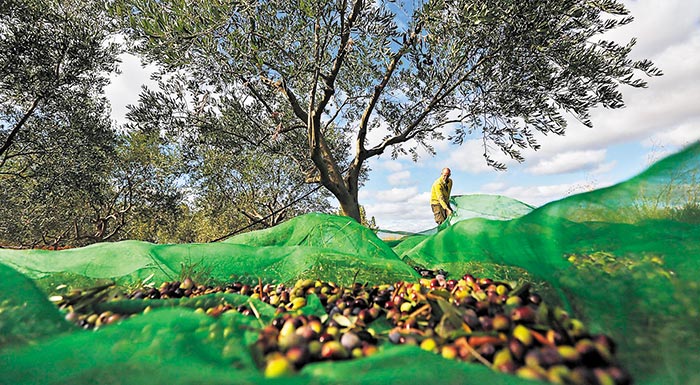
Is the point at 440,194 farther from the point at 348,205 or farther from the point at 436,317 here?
the point at 436,317

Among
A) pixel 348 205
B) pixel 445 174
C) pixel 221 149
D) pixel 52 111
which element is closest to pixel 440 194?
pixel 445 174

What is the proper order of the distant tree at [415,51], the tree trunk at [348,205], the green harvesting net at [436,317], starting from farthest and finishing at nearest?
the tree trunk at [348,205] → the distant tree at [415,51] → the green harvesting net at [436,317]

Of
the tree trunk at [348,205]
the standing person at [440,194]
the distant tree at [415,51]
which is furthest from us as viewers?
the tree trunk at [348,205]

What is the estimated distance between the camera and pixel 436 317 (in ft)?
3.90

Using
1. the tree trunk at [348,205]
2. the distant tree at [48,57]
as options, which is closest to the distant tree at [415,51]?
the tree trunk at [348,205]

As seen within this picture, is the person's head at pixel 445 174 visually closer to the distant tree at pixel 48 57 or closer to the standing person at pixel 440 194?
the standing person at pixel 440 194

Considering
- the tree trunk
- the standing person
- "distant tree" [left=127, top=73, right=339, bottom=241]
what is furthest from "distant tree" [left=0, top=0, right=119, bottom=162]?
the standing person

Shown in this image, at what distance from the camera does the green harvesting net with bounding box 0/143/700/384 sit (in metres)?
0.78

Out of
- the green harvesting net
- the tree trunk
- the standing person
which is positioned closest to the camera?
the green harvesting net

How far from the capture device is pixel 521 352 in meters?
0.85

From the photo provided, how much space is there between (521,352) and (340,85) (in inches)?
346

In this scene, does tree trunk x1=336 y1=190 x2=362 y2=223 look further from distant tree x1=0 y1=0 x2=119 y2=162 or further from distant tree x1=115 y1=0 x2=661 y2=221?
distant tree x1=0 y1=0 x2=119 y2=162

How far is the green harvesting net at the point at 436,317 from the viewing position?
0.78 meters

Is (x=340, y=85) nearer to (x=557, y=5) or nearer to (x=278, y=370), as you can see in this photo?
(x=557, y=5)
